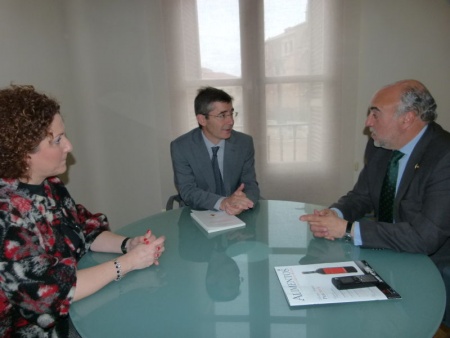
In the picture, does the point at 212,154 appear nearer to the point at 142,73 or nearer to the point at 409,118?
the point at 409,118

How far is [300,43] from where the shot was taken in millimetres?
3412

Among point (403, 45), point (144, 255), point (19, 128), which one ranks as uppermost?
point (403, 45)

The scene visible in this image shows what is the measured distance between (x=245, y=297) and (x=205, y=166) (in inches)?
55.2

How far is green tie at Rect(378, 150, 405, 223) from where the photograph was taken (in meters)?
1.83

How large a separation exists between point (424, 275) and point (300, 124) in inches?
97.1

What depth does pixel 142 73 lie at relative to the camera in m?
3.47

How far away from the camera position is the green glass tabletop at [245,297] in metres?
1.02

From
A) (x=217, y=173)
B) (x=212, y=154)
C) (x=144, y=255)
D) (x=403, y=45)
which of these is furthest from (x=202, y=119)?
(x=403, y=45)

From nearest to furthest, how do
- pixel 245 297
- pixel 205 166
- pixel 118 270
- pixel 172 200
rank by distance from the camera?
pixel 245 297, pixel 118 270, pixel 172 200, pixel 205 166

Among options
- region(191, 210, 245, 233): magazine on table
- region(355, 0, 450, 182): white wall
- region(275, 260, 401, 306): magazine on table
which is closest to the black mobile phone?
region(275, 260, 401, 306): magazine on table

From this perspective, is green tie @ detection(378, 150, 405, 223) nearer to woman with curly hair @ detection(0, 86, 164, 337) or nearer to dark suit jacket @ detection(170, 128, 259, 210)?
dark suit jacket @ detection(170, 128, 259, 210)

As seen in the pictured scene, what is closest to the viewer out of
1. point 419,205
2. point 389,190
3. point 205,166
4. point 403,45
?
point 419,205

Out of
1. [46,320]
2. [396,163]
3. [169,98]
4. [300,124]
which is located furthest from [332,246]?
[169,98]

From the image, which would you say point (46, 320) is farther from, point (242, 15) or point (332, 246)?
point (242, 15)
